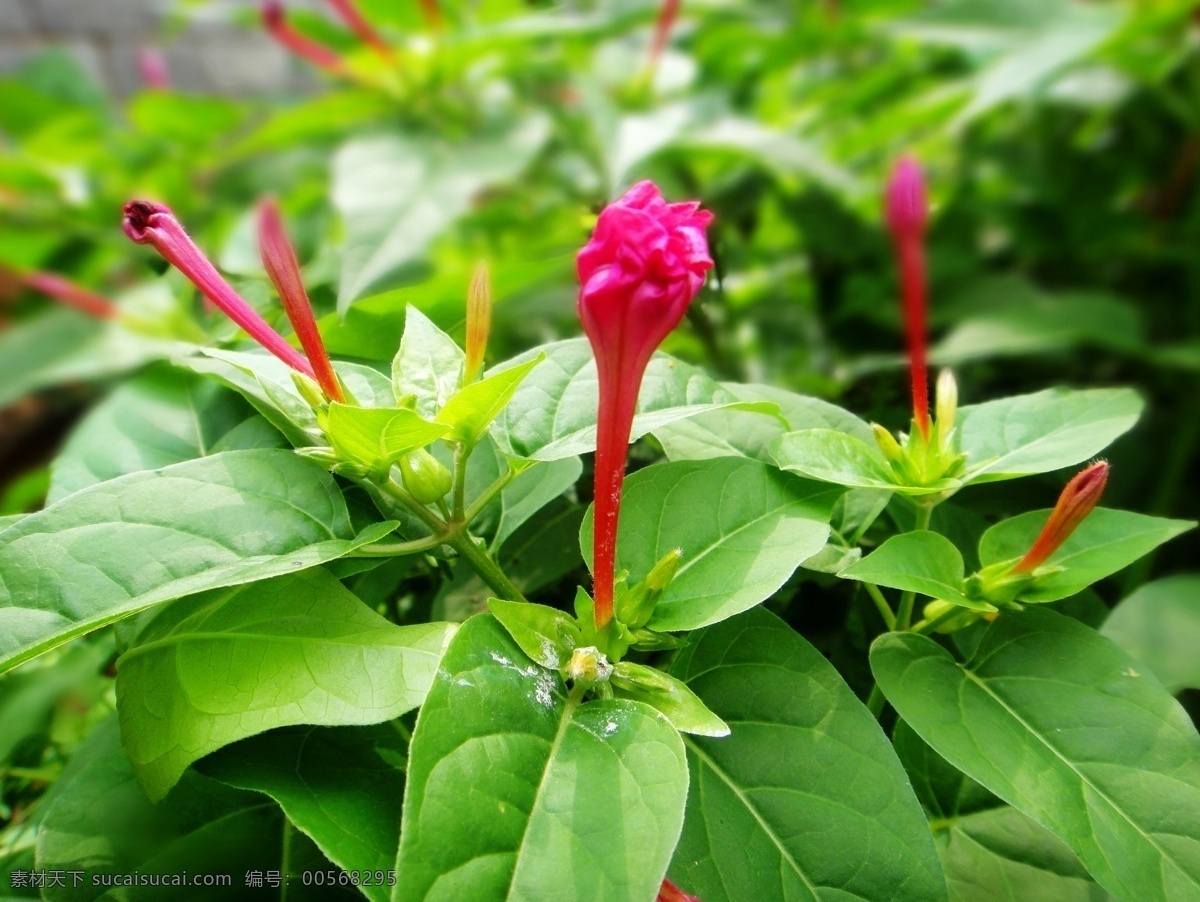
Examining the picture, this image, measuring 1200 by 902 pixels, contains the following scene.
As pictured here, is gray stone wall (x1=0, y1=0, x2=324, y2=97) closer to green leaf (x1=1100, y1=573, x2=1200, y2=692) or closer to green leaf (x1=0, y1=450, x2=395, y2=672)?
green leaf (x1=0, y1=450, x2=395, y2=672)

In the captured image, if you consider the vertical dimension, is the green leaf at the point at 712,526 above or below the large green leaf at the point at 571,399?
below

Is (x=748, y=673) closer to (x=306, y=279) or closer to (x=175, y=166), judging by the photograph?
(x=306, y=279)

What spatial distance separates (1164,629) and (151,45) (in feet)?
9.01

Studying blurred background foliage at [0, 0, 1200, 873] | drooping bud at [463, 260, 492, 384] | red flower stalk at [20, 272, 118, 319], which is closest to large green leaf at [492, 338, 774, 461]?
drooping bud at [463, 260, 492, 384]

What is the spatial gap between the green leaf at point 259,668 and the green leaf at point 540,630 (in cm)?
3

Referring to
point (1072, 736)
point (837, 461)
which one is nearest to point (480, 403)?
point (837, 461)

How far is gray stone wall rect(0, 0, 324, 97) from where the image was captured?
2344mm

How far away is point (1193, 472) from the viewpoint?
1.05 metres

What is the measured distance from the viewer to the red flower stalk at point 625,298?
29cm

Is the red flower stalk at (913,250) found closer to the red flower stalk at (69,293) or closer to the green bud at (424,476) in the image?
the green bud at (424,476)

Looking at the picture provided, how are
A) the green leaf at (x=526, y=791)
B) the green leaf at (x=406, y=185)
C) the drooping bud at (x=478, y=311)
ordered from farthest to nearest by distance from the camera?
the green leaf at (x=406, y=185), the drooping bud at (x=478, y=311), the green leaf at (x=526, y=791)

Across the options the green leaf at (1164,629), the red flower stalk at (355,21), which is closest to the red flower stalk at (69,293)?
the red flower stalk at (355,21)

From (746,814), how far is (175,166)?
1256mm

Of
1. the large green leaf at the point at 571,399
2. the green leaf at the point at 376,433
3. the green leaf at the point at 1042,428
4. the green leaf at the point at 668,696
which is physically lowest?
the green leaf at the point at 668,696
